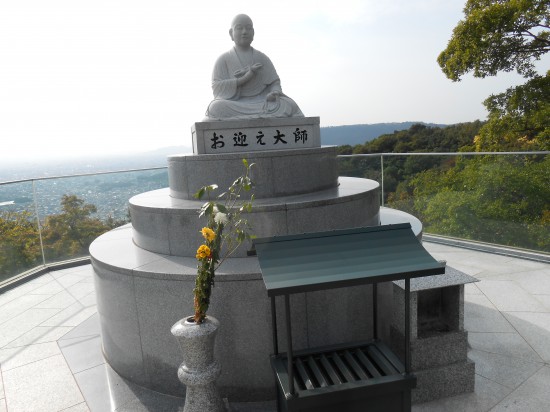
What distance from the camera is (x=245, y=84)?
5.73 metres

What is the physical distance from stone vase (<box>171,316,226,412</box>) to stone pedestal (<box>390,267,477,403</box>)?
58.1 inches

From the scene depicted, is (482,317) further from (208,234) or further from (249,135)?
(208,234)

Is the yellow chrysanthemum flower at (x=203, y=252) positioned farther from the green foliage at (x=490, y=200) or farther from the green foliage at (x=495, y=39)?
the green foliage at (x=495, y=39)

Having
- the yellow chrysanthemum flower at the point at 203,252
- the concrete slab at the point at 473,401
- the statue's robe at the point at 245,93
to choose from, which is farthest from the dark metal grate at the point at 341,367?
the statue's robe at the point at 245,93

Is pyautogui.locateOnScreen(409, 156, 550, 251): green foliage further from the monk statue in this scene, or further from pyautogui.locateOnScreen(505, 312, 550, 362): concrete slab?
the monk statue

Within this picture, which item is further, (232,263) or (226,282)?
(232,263)

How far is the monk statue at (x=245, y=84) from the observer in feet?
17.6

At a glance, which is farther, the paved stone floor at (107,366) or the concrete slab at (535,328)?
the concrete slab at (535,328)

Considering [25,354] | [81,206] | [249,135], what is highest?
[249,135]

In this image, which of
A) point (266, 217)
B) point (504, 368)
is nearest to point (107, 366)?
point (266, 217)

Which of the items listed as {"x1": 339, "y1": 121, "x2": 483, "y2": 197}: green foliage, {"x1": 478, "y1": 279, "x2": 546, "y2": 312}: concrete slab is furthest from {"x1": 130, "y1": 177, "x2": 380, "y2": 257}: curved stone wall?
{"x1": 339, "y1": 121, "x2": 483, "y2": 197}: green foliage

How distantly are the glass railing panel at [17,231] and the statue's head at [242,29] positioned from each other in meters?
4.26

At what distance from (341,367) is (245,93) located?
13.4 ft

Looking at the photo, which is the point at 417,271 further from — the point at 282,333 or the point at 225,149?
the point at 225,149
